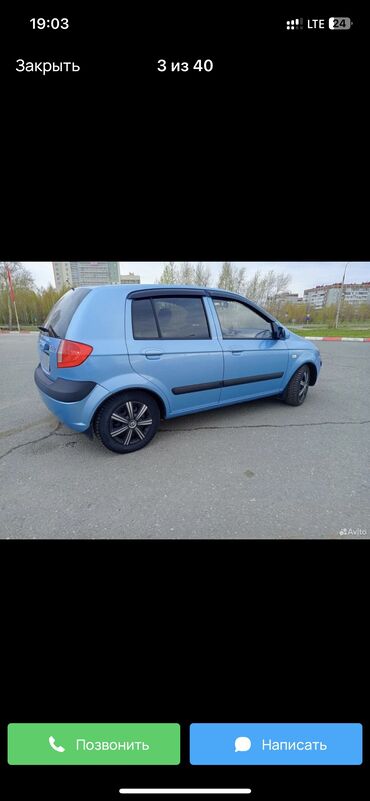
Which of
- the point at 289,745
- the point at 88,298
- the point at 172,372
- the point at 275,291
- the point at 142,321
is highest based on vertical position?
the point at 275,291

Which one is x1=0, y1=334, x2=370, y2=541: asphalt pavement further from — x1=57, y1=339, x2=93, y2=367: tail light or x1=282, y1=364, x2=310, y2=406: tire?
x1=57, y1=339, x2=93, y2=367: tail light

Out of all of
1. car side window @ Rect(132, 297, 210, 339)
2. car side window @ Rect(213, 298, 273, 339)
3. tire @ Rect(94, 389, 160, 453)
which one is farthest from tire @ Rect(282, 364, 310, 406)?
tire @ Rect(94, 389, 160, 453)

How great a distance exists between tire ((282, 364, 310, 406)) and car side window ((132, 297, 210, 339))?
1750 millimetres

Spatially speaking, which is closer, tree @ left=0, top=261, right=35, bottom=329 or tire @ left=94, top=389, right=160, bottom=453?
tire @ left=94, top=389, right=160, bottom=453

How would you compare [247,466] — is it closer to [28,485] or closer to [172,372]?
[172,372]

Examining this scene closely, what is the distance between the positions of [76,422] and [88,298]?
1209 millimetres

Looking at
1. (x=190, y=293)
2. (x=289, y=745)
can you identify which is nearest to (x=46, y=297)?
(x=190, y=293)

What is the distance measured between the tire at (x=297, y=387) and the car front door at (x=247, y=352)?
0.89ft

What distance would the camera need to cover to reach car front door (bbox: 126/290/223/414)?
2881 millimetres

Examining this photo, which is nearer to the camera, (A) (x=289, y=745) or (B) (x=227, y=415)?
(A) (x=289, y=745)

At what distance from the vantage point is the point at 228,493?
2391mm
